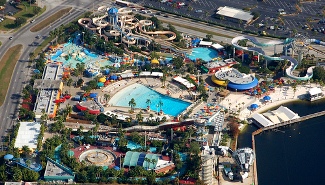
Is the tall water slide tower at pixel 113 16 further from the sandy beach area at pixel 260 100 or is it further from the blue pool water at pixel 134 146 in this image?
the blue pool water at pixel 134 146

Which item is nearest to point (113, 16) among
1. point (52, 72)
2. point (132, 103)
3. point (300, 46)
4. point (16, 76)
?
point (52, 72)

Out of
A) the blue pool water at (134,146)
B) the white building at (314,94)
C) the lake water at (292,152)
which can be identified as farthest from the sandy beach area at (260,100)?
the blue pool water at (134,146)

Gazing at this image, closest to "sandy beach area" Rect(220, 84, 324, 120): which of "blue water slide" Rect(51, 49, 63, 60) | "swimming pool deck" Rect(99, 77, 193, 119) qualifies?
"swimming pool deck" Rect(99, 77, 193, 119)

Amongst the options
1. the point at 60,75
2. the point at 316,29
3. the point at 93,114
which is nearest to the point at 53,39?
the point at 60,75

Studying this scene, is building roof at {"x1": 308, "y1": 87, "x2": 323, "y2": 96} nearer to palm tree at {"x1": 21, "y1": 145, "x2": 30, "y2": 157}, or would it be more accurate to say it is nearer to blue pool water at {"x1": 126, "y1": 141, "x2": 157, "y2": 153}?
blue pool water at {"x1": 126, "y1": 141, "x2": 157, "y2": 153}

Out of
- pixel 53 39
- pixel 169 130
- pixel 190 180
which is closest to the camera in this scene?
pixel 190 180

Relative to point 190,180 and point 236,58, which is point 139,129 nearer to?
point 190,180

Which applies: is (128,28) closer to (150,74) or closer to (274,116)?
(150,74)
